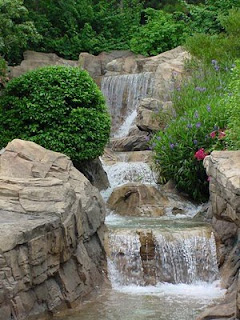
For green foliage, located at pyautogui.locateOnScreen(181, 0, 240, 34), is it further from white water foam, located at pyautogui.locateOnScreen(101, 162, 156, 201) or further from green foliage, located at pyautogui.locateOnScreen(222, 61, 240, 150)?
green foliage, located at pyautogui.locateOnScreen(222, 61, 240, 150)

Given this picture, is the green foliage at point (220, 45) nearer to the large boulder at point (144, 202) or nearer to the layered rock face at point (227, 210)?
the large boulder at point (144, 202)

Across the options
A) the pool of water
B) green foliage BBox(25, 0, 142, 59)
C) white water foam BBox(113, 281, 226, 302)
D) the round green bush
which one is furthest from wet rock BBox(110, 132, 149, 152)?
green foliage BBox(25, 0, 142, 59)

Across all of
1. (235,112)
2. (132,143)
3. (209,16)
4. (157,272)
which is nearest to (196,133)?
(235,112)

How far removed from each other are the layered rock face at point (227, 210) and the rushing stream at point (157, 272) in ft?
0.61

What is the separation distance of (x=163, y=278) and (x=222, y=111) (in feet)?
15.8

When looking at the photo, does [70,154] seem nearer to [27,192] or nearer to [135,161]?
[135,161]

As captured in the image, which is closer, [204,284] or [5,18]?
[204,284]

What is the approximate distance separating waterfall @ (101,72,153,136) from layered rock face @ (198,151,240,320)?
8.95 metres

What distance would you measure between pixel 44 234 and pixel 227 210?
11.2ft

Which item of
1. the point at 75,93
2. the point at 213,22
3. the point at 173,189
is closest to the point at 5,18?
the point at 75,93

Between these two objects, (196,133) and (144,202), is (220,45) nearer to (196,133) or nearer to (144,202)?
(196,133)

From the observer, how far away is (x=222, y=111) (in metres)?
14.1

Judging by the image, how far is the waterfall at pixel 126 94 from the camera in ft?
67.7

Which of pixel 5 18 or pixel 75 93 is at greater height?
pixel 5 18
